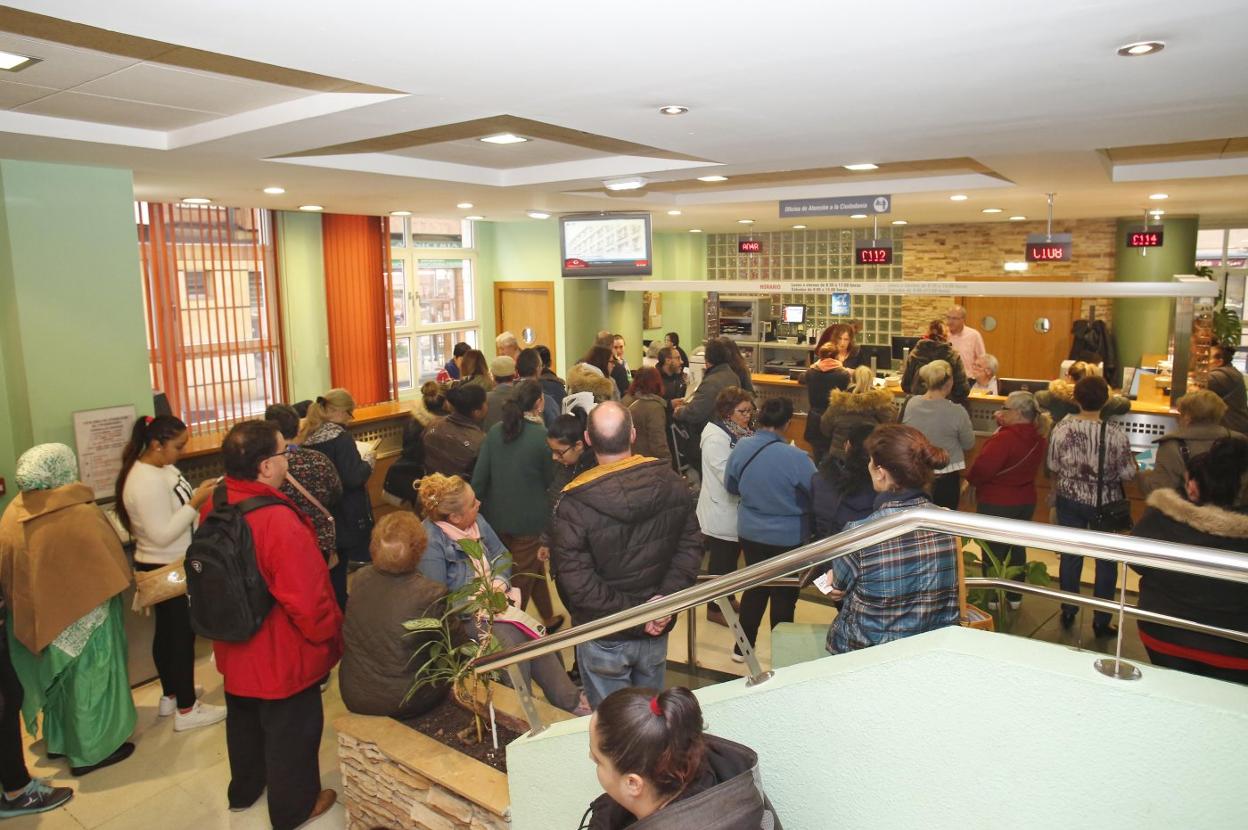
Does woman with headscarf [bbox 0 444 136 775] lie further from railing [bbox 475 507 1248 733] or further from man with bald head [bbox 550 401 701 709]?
railing [bbox 475 507 1248 733]

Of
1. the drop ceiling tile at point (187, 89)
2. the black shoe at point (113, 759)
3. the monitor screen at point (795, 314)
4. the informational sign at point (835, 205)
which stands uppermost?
the drop ceiling tile at point (187, 89)

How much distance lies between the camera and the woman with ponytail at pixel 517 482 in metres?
5.15

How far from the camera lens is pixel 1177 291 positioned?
712 centimetres

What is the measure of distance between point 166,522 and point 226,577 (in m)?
1.36

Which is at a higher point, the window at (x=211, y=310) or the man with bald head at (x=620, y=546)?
the window at (x=211, y=310)

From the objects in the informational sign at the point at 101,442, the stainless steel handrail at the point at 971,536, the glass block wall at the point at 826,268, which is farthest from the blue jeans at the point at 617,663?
the glass block wall at the point at 826,268

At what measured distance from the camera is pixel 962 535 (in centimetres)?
184

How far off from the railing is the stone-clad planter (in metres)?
0.73

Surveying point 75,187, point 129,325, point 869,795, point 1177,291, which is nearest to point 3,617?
point 129,325


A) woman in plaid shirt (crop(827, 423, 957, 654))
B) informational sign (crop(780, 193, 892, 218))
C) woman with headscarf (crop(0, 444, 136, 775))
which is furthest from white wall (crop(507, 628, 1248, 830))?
informational sign (crop(780, 193, 892, 218))

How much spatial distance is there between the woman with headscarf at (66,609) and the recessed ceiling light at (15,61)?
5.27ft

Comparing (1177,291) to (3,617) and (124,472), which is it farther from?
(3,617)

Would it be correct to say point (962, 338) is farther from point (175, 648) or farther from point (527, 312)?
point (175, 648)

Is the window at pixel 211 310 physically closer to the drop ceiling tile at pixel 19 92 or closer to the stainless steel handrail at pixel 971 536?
the drop ceiling tile at pixel 19 92
